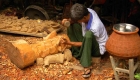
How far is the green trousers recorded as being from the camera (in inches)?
183

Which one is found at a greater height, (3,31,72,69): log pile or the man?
the man

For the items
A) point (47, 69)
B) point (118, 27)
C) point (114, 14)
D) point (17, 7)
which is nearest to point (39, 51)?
point (47, 69)

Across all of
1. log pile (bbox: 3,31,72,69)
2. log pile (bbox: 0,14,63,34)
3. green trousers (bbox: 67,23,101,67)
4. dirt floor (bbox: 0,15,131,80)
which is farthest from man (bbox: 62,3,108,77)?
log pile (bbox: 0,14,63,34)

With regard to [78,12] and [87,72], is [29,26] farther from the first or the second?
[87,72]

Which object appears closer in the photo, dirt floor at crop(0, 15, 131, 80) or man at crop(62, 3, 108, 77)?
man at crop(62, 3, 108, 77)

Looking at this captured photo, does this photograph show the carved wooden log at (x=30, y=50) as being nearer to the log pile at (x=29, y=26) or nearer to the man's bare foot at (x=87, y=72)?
the man's bare foot at (x=87, y=72)

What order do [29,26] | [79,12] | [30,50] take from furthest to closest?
[29,26], [30,50], [79,12]

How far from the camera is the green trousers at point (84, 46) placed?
4637mm

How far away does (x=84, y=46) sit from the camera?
4.71 meters

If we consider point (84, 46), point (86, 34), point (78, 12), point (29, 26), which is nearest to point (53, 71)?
point (84, 46)

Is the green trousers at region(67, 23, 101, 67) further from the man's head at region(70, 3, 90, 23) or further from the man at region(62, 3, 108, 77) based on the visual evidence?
the man's head at region(70, 3, 90, 23)

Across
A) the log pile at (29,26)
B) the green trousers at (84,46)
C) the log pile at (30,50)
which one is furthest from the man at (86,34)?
the log pile at (29,26)

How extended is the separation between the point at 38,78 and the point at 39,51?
58 centimetres

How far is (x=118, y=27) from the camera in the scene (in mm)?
4379
